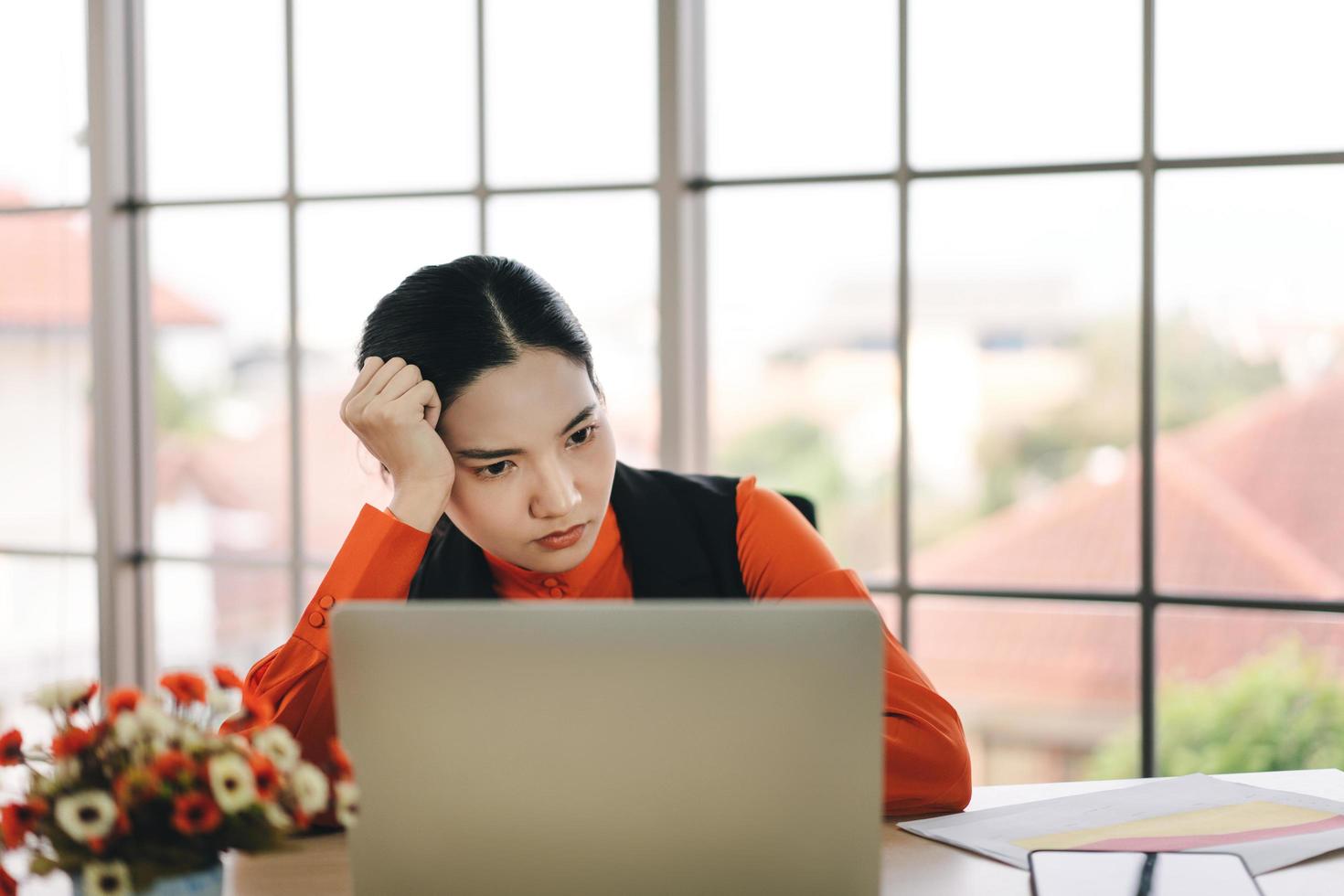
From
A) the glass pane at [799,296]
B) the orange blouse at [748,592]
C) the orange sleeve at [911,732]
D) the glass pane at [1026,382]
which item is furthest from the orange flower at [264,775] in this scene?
the glass pane at [1026,382]

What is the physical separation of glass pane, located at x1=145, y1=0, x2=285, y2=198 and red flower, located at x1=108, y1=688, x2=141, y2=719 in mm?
2149

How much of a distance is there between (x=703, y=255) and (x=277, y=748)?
5.93 ft

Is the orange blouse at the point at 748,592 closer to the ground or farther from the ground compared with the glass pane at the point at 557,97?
closer to the ground

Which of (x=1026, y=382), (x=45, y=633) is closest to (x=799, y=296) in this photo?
(x=45, y=633)

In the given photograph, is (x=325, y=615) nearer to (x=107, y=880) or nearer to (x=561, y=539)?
(x=561, y=539)

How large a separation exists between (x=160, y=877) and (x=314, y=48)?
230cm

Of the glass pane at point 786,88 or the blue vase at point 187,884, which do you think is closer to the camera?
the blue vase at point 187,884

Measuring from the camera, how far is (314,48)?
9.16ft

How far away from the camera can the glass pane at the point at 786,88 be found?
2496 millimetres

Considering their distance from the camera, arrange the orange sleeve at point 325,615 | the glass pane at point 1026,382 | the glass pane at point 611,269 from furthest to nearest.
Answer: the glass pane at point 611,269, the glass pane at point 1026,382, the orange sleeve at point 325,615

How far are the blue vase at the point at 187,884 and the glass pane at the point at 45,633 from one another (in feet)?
7.50

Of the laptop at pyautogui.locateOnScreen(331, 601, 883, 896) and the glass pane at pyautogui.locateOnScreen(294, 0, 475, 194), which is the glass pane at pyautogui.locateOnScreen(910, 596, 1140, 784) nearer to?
the glass pane at pyautogui.locateOnScreen(294, 0, 475, 194)

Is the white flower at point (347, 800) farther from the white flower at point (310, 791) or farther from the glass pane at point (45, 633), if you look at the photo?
the glass pane at point (45, 633)

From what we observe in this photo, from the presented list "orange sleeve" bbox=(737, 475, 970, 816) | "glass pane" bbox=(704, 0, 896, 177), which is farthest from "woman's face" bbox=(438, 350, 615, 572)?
"glass pane" bbox=(704, 0, 896, 177)
